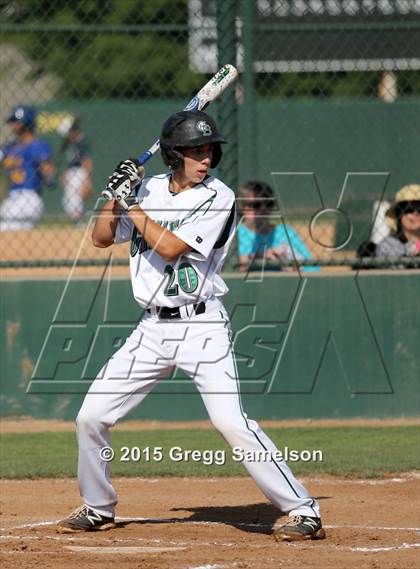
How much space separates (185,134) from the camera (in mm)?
5059

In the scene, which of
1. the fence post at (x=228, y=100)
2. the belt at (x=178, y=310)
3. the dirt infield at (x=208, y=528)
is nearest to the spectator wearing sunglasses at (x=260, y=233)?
the fence post at (x=228, y=100)

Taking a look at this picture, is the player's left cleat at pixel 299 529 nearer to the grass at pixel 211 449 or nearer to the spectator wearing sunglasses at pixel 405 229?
the grass at pixel 211 449

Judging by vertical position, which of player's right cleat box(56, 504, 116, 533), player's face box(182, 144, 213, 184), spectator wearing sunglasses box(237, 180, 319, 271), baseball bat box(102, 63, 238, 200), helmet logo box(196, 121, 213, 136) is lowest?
player's right cleat box(56, 504, 116, 533)

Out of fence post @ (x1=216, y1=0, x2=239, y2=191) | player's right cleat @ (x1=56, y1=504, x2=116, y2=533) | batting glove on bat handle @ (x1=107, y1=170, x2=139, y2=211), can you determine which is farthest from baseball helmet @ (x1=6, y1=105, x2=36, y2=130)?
player's right cleat @ (x1=56, y1=504, x2=116, y2=533)

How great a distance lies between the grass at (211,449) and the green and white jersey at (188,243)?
2.03m

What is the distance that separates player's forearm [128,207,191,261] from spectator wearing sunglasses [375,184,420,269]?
377 cm

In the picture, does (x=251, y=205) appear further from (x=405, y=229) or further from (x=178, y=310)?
(x=178, y=310)

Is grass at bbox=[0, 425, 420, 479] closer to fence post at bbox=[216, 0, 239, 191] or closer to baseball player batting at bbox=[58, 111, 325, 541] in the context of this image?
baseball player batting at bbox=[58, 111, 325, 541]

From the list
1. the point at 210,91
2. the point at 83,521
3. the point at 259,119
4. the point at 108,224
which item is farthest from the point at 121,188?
the point at 259,119

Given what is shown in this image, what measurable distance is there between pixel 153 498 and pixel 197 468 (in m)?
0.76

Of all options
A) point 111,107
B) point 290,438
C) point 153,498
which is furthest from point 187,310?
point 111,107

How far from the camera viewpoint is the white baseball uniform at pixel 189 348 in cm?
500

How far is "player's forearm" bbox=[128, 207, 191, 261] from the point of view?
493 cm

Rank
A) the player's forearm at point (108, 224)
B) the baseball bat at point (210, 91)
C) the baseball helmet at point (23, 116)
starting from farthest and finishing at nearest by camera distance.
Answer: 1. the baseball helmet at point (23, 116)
2. the baseball bat at point (210, 91)
3. the player's forearm at point (108, 224)
